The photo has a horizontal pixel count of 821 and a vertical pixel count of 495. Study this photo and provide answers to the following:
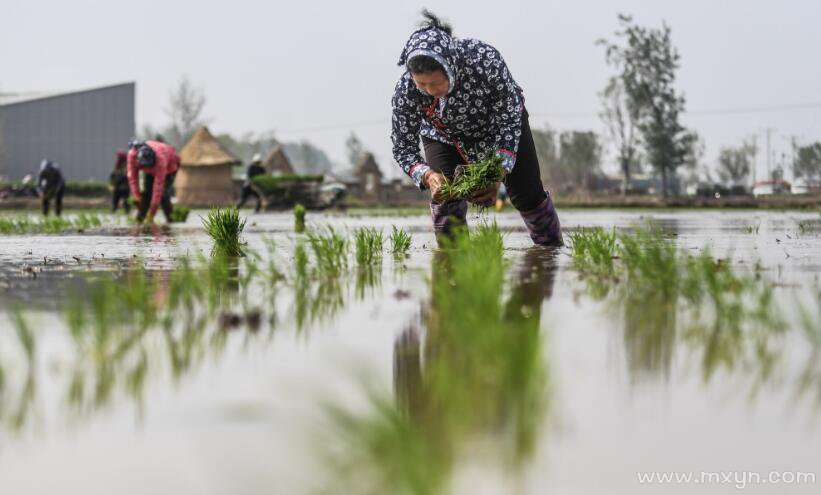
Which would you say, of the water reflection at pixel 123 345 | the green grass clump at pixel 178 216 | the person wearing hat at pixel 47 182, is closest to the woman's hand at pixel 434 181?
the water reflection at pixel 123 345

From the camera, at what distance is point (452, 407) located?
247 centimetres

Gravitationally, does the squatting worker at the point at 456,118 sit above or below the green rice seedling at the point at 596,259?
above

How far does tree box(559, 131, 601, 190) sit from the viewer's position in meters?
107

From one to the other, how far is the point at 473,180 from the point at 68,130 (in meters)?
72.3

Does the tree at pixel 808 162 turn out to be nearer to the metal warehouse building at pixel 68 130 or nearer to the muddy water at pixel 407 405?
the metal warehouse building at pixel 68 130

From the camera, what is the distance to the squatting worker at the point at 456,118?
760cm

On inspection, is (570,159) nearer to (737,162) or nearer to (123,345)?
(737,162)

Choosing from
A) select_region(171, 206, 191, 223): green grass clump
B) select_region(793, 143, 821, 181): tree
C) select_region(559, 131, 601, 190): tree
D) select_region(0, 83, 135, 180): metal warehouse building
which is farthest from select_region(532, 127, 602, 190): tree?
select_region(171, 206, 191, 223): green grass clump

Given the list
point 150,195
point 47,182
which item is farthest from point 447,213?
point 47,182

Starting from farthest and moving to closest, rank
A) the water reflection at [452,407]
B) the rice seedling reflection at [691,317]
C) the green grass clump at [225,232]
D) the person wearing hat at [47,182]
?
the person wearing hat at [47,182] < the green grass clump at [225,232] < the rice seedling reflection at [691,317] < the water reflection at [452,407]

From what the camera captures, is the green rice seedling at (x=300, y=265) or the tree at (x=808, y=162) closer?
the green rice seedling at (x=300, y=265)

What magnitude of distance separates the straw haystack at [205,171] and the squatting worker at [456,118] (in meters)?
56.3

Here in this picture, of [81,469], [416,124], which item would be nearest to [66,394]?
[81,469]

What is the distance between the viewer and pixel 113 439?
2.37 meters
